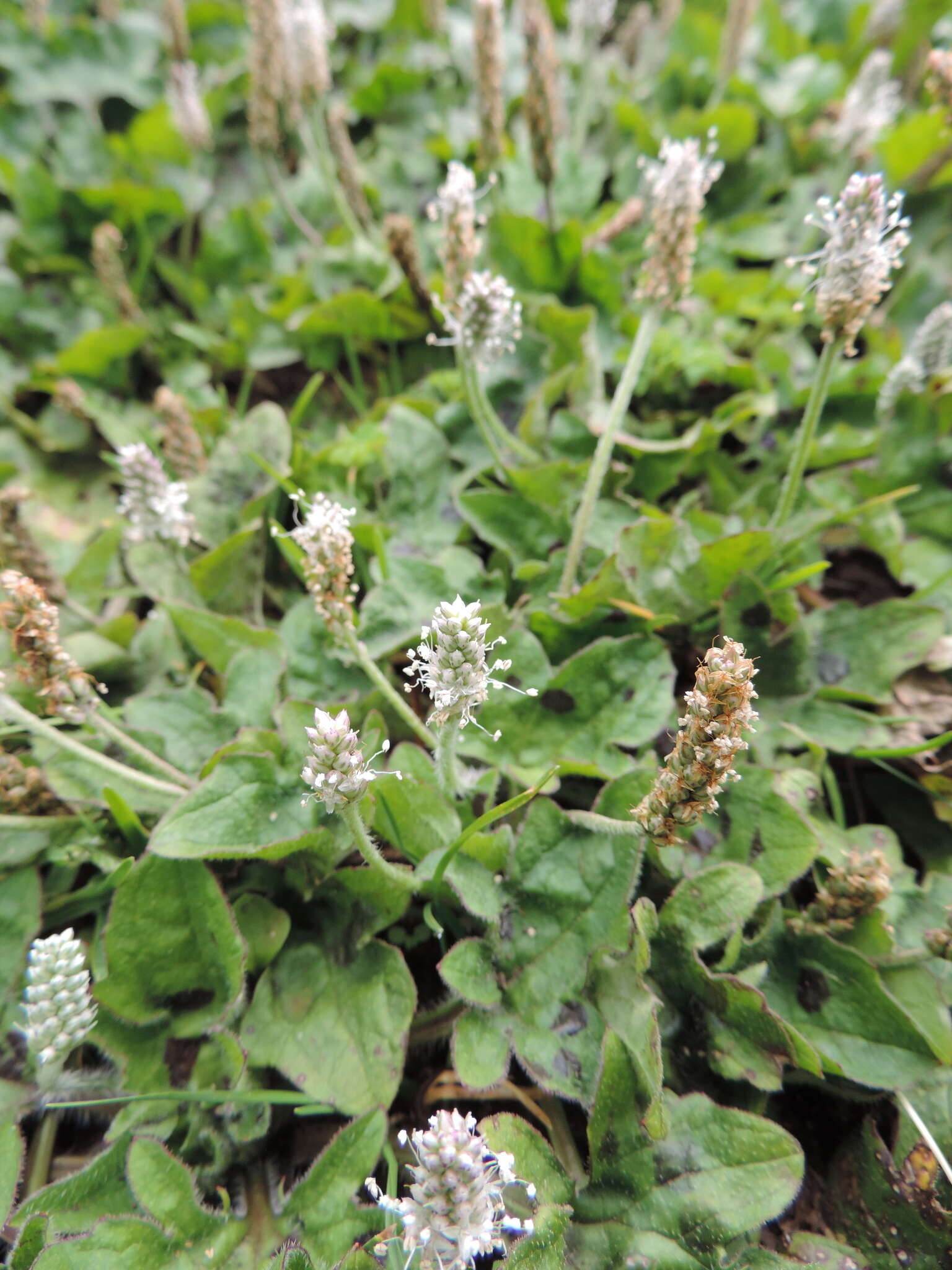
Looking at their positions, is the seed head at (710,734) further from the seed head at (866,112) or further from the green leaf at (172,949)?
the seed head at (866,112)

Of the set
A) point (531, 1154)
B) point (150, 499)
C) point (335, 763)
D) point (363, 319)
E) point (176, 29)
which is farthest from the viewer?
point (176, 29)

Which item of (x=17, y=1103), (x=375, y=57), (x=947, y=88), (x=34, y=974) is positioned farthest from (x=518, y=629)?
(x=375, y=57)

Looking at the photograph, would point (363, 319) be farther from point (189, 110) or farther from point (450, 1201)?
point (450, 1201)

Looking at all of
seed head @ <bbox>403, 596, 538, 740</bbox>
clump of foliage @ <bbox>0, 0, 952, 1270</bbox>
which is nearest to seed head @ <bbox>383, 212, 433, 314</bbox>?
clump of foliage @ <bbox>0, 0, 952, 1270</bbox>

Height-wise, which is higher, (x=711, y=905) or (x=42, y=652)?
(x=42, y=652)

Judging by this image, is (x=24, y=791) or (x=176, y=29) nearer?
(x=24, y=791)

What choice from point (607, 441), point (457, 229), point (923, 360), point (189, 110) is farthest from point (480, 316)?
point (189, 110)
